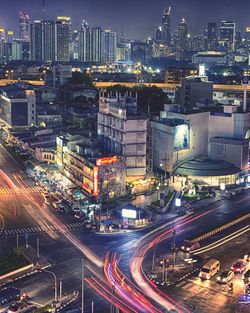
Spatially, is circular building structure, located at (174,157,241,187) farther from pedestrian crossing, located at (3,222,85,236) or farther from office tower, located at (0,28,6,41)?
office tower, located at (0,28,6,41)

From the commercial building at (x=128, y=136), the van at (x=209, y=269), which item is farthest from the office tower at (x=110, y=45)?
the van at (x=209, y=269)

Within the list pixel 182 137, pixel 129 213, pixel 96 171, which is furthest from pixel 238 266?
pixel 182 137

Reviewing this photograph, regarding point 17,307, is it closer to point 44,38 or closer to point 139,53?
point 44,38

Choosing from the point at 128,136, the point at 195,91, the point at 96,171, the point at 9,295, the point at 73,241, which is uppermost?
the point at 195,91

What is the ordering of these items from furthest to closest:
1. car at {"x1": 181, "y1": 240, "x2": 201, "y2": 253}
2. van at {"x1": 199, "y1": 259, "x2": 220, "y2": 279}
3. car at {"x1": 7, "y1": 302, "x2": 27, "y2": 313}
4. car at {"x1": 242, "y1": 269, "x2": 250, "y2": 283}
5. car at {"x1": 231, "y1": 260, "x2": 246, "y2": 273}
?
1. car at {"x1": 181, "y1": 240, "x2": 201, "y2": 253}
2. car at {"x1": 231, "y1": 260, "x2": 246, "y2": 273}
3. van at {"x1": 199, "y1": 259, "x2": 220, "y2": 279}
4. car at {"x1": 242, "y1": 269, "x2": 250, "y2": 283}
5. car at {"x1": 7, "y1": 302, "x2": 27, "y2": 313}

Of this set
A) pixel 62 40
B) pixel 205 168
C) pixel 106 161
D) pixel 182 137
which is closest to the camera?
pixel 106 161

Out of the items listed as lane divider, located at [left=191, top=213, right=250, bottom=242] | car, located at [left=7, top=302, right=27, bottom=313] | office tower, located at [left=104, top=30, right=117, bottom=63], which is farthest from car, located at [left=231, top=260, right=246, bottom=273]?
office tower, located at [left=104, top=30, right=117, bottom=63]
